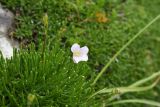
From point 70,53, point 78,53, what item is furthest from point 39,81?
point 70,53

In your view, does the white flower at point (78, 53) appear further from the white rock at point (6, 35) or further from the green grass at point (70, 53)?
the white rock at point (6, 35)

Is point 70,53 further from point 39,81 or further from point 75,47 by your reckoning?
point 39,81

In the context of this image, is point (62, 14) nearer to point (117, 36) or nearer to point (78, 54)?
point (117, 36)

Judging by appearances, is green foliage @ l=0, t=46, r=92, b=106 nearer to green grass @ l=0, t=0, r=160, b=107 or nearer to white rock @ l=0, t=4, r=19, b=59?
green grass @ l=0, t=0, r=160, b=107

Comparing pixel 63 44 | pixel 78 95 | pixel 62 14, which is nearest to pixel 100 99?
pixel 78 95

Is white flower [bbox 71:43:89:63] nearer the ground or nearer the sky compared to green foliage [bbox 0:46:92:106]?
nearer the sky

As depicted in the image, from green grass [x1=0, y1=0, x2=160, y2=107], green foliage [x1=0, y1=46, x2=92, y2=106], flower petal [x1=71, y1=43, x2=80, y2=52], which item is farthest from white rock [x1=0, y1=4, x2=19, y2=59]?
flower petal [x1=71, y1=43, x2=80, y2=52]

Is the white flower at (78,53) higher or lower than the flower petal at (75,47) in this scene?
lower

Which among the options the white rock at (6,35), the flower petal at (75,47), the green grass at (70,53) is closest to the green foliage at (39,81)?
the green grass at (70,53)

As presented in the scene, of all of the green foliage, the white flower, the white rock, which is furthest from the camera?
the white rock
